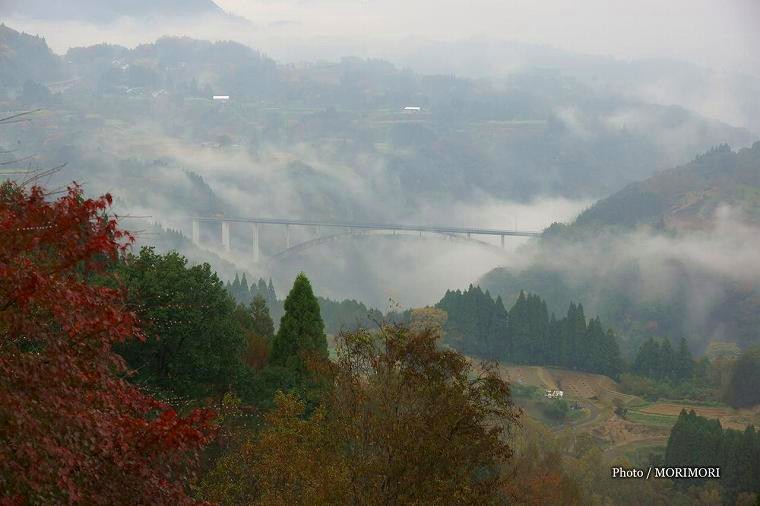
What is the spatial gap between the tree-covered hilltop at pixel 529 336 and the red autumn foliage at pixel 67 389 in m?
51.9

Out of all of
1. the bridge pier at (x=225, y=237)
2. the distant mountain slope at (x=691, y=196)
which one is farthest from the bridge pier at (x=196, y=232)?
the distant mountain slope at (x=691, y=196)

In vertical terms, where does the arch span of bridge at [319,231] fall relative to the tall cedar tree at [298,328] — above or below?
above

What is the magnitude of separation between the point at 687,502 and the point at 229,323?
741 inches

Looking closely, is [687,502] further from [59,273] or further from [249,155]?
[249,155]

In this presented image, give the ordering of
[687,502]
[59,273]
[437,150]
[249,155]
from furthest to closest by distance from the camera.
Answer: [437,150]
[249,155]
[687,502]
[59,273]

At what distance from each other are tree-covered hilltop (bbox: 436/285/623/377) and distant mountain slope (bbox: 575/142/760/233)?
4821 cm

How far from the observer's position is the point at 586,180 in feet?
633

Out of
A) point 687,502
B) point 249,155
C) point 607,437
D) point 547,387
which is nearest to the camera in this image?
point 687,502

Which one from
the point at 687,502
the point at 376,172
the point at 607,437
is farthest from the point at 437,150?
the point at 687,502

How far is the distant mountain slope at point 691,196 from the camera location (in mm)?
104562

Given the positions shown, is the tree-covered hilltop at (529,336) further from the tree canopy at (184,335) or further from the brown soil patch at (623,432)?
the tree canopy at (184,335)

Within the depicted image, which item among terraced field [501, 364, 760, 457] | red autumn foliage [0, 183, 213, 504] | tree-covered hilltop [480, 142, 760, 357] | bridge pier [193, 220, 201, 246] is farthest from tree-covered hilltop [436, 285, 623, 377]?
bridge pier [193, 220, 201, 246]

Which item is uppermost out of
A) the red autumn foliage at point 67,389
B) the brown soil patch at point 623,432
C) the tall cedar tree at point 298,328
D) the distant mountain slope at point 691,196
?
the distant mountain slope at point 691,196

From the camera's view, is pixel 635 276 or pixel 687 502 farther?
pixel 635 276
